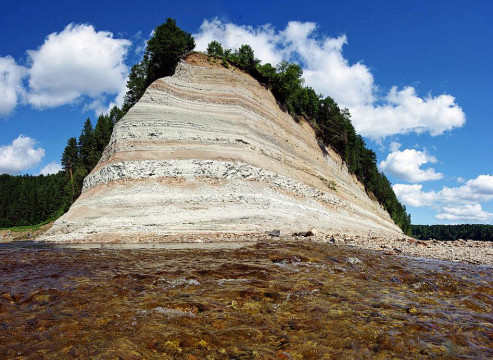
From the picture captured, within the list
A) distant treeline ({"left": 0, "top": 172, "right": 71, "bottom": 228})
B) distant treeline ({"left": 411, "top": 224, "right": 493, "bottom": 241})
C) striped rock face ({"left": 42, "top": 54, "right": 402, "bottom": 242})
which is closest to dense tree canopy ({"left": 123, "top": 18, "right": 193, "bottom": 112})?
striped rock face ({"left": 42, "top": 54, "right": 402, "bottom": 242})

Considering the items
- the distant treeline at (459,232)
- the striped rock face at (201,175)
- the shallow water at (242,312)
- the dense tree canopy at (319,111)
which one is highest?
the dense tree canopy at (319,111)

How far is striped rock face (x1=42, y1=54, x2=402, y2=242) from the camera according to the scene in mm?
19453

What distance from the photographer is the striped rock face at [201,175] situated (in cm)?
1945

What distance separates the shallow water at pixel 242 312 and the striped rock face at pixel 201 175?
10468 mm

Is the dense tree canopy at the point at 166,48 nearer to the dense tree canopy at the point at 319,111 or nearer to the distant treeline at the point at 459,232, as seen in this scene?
the dense tree canopy at the point at 319,111

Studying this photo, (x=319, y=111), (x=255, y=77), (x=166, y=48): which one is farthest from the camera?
(x=319, y=111)

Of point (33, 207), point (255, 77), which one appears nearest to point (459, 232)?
point (255, 77)

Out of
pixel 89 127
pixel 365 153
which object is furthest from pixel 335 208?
pixel 89 127

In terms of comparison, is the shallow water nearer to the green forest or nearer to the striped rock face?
the striped rock face

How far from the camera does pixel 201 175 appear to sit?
22875mm

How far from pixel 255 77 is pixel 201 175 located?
67.0ft

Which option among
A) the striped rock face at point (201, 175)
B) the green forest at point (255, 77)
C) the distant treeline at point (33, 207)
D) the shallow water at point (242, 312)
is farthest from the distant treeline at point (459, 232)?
the shallow water at point (242, 312)

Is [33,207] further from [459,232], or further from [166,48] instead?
[459,232]

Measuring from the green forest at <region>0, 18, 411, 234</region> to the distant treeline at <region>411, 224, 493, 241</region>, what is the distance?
10921 centimetres
